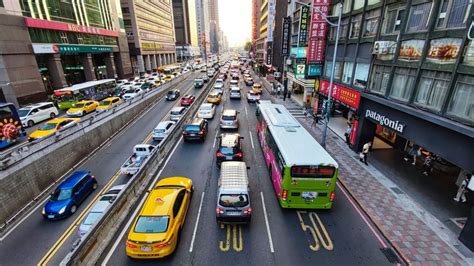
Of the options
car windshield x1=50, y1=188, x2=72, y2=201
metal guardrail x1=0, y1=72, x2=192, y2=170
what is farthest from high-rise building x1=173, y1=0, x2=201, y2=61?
car windshield x1=50, y1=188, x2=72, y2=201

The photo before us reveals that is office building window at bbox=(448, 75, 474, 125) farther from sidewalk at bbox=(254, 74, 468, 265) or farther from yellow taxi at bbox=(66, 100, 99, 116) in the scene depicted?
yellow taxi at bbox=(66, 100, 99, 116)

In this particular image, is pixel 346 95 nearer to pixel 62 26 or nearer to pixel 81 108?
pixel 81 108

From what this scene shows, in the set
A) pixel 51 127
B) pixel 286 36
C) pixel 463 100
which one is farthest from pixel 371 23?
pixel 51 127

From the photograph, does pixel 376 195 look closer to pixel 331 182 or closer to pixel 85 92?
pixel 331 182

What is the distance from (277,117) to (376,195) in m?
8.27

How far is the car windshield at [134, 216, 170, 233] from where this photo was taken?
8773mm

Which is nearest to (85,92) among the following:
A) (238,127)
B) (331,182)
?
(238,127)

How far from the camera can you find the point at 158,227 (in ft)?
29.1

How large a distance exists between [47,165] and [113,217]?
359 inches

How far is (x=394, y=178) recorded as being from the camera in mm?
15156

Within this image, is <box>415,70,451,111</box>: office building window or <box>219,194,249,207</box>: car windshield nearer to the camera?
<box>219,194,249,207</box>: car windshield

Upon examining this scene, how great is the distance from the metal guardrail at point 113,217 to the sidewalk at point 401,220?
1285 cm

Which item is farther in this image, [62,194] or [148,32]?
[148,32]

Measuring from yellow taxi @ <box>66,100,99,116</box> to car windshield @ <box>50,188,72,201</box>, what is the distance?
1967cm
